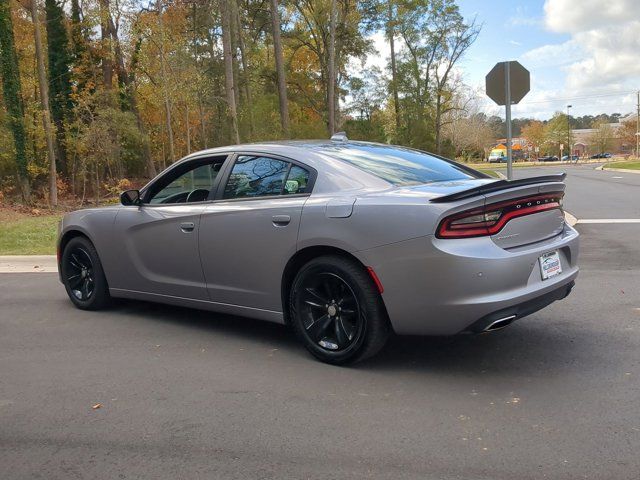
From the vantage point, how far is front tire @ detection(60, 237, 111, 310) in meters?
5.78

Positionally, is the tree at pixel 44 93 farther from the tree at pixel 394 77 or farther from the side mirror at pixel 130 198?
the tree at pixel 394 77

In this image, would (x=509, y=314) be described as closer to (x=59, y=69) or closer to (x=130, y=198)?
(x=130, y=198)

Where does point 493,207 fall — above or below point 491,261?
above

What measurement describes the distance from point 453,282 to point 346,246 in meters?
0.76

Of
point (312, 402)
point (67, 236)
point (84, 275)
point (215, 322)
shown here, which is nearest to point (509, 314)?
point (312, 402)

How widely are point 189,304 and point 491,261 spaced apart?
2.72m

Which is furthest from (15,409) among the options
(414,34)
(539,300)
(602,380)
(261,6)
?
(414,34)

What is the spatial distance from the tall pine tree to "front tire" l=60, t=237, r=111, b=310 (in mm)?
27736

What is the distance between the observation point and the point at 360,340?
3904 mm

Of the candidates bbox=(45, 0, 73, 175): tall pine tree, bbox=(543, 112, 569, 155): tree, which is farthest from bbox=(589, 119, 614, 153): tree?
bbox=(45, 0, 73, 175): tall pine tree

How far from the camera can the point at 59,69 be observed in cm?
3180

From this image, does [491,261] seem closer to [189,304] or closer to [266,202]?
[266,202]

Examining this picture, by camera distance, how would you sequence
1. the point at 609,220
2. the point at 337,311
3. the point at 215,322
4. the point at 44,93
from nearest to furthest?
the point at 337,311
the point at 215,322
the point at 609,220
the point at 44,93

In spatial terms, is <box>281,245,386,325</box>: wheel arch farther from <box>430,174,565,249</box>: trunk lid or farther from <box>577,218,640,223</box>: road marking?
<box>577,218,640,223</box>: road marking
